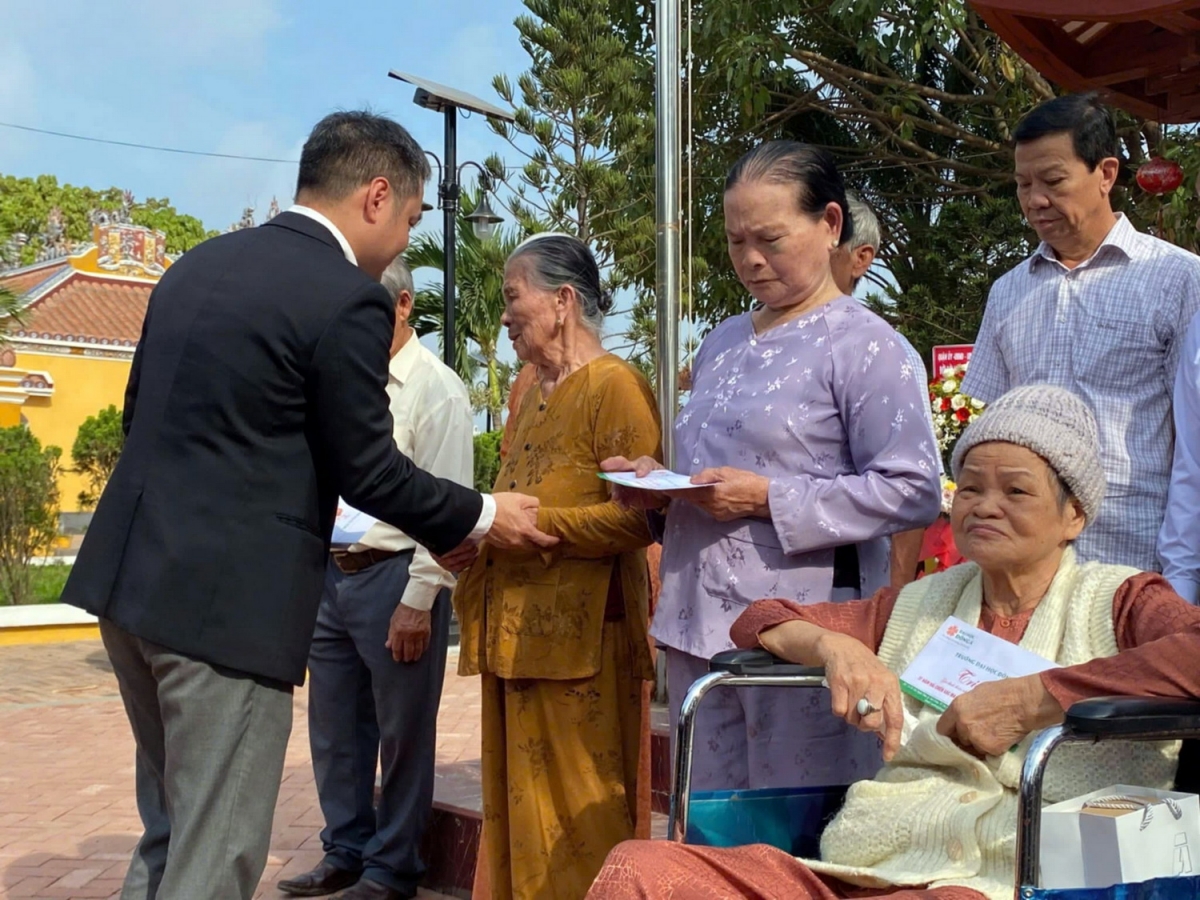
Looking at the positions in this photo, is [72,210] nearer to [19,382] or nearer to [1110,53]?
[19,382]

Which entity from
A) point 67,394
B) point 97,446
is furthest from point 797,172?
point 67,394

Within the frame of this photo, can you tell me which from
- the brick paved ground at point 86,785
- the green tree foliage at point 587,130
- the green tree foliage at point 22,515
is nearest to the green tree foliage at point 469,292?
the green tree foliage at point 587,130

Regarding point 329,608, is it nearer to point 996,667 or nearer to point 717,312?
point 996,667

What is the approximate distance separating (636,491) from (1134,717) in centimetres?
119

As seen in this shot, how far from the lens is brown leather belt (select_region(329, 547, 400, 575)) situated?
12.7 ft

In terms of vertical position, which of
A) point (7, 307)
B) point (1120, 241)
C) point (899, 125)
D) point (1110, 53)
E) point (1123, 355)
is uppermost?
point (899, 125)

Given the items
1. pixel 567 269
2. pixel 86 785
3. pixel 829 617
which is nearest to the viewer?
pixel 829 617

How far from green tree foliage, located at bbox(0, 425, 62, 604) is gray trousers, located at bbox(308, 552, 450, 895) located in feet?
33.9

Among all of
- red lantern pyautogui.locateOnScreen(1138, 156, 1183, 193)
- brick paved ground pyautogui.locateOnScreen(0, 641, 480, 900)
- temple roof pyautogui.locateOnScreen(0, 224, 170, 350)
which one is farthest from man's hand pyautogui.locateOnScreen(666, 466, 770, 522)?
temple roof pyautogui.locateOnScreen(0, 224, 170, 350)

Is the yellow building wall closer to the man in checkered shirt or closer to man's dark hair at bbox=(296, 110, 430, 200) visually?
man's dark hair at bbox=(296, 110, 430, 200)

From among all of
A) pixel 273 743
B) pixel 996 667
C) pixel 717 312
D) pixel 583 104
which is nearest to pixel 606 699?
pixel 273 743

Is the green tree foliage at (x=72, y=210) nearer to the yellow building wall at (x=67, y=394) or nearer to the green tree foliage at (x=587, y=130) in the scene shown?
the yellow building wall at (x=67, y=394)

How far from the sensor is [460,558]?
3172mm

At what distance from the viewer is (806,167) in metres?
2.73
